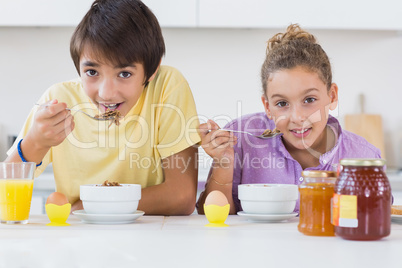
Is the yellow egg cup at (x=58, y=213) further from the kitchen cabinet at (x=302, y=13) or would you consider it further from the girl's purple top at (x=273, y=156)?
the kitchen cabinet at (x=302, y=13)

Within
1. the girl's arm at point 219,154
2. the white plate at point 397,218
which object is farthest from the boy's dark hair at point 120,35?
the white plate at point 397,218

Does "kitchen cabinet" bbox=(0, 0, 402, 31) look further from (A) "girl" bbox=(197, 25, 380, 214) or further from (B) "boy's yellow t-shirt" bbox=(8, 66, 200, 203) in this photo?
(B) "boy's yellow t-shirt" bbox=(8, 66, 200, 203)

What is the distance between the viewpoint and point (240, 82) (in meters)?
3.10

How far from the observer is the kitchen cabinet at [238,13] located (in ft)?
8.98

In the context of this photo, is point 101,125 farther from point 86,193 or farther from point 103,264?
point 103,264

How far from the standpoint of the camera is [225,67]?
3.10m

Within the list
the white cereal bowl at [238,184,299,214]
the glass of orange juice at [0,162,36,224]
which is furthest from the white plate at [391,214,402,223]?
the glass of orange juice at [0,162,36,224]

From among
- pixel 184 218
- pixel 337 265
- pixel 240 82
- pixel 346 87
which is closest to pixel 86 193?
pixel 184 218

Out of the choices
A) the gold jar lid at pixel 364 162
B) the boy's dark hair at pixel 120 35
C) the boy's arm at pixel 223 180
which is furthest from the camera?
the boy's arm at pixel 223 180

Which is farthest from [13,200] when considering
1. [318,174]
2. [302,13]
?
[302,13]

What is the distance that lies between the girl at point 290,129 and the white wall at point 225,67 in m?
1.19

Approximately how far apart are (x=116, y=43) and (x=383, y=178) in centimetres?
84

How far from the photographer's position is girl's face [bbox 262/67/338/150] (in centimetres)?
170

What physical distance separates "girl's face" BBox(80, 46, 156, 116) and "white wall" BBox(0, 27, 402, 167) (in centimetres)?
153
